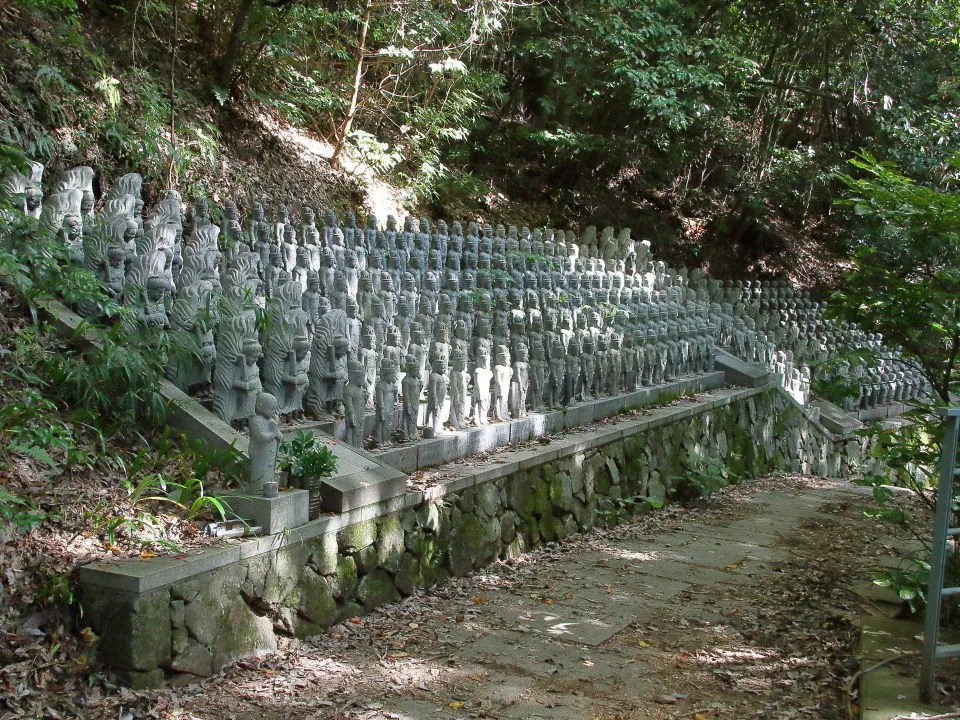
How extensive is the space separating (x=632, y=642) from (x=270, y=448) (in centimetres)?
225

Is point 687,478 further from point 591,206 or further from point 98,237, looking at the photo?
point 591,206

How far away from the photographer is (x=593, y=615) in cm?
545

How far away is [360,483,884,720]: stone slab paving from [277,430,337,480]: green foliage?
1192 mm

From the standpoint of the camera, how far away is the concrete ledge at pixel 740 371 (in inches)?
502

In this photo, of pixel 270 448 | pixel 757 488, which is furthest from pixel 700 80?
pixel 270 448

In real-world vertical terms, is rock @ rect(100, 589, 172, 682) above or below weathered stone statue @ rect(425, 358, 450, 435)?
below

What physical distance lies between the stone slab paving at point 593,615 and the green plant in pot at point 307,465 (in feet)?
3.69

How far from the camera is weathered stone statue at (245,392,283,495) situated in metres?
4.79

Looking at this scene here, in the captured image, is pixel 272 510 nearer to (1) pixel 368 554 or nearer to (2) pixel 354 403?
(1) pixel 368 554

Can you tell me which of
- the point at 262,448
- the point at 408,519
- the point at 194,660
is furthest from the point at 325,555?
the point at 194,660

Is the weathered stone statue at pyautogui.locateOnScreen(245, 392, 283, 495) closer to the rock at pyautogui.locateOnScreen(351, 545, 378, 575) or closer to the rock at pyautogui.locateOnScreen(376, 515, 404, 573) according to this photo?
the rock at pyautogui.locateOnScreen(351, 545, 378, 575)

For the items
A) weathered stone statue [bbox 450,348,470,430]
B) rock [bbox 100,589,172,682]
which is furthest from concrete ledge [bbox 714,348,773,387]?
rock [bbox 100,589,172,682]

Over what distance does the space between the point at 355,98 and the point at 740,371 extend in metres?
7.45

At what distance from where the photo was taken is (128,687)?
3.86 m
